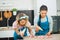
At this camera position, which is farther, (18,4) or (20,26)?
(18,4)

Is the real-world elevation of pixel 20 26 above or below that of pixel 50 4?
below

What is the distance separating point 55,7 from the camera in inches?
126

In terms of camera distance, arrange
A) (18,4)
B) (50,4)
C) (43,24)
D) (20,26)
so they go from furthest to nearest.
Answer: (18,4)
(50,4)
(43,24)
(20,26)

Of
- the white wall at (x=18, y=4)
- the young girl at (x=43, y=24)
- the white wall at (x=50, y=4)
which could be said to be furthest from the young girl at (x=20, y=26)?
the white wall at (x=18, y=4)

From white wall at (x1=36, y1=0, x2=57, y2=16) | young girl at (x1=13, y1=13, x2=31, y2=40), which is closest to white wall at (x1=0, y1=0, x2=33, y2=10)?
white wall at (x1=36, y1=0, x2=57, y2=16)

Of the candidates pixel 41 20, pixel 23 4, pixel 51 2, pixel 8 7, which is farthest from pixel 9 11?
pixel 41 20

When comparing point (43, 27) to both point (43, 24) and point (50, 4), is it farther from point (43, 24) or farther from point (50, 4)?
point (50, 4)

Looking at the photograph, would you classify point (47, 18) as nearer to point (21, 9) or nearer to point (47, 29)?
point (47, 29)

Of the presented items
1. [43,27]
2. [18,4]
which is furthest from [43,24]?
[18,4]

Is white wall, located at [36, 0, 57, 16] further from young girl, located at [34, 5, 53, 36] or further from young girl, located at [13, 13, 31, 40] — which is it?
young girl, located at [13, 13, 31, 40]

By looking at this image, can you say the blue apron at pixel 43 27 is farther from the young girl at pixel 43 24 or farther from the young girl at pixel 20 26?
the young girl at pixel 20 26

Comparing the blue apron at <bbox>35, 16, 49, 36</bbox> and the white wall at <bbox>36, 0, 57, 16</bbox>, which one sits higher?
the white wall at <bbox>36, 0, 57, 16</bbox>

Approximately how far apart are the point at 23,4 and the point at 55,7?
0.73 meters

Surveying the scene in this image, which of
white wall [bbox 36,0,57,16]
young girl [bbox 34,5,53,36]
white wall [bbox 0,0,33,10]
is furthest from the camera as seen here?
white wall [bbox 0,0,33,10]
